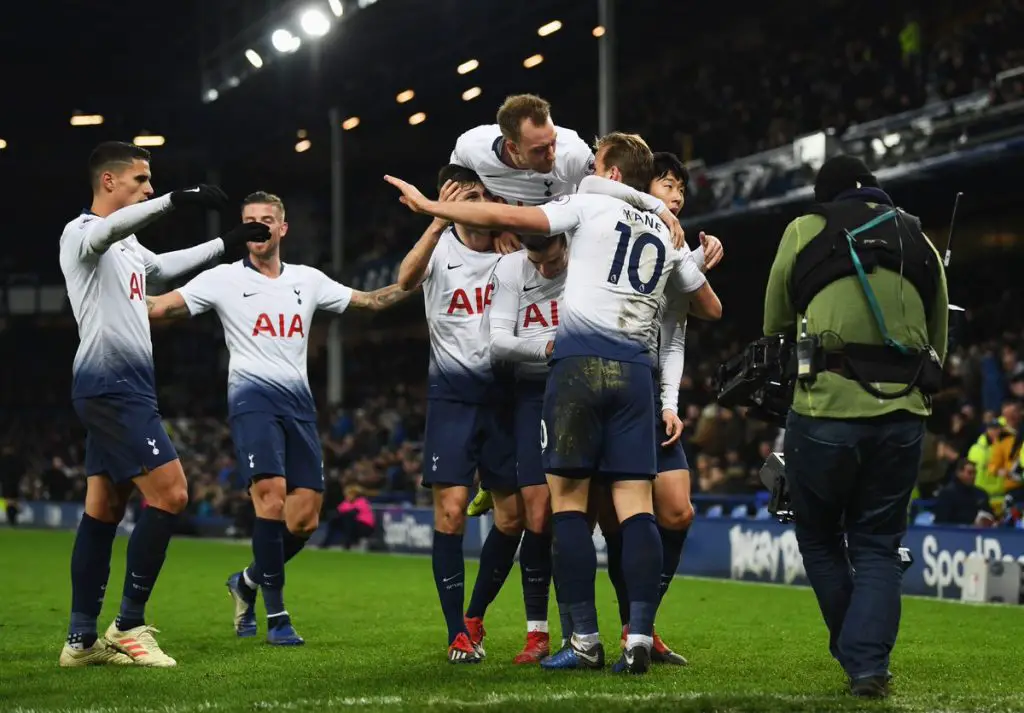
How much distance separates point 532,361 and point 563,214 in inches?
40.2

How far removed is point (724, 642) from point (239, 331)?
3.33 m

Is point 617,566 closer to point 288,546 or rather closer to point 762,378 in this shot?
point 762,378

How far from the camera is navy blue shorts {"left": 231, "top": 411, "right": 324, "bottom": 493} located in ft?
29.0

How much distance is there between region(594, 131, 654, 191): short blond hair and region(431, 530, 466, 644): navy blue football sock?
202cm

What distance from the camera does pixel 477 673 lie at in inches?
267

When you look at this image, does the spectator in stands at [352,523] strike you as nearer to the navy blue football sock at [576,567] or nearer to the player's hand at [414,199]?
the navy blue football sock at [576,567]

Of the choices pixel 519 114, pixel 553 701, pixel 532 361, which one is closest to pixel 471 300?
pixel 532 361

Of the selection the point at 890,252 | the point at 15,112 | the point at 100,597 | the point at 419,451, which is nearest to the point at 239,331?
the point at 100,597

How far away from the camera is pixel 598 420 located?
6.63 metres

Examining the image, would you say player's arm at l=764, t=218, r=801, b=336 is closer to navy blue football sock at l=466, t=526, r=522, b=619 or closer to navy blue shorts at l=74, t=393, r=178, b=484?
navy blue football sock at l=466, t=526, r=522, b=619

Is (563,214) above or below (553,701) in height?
above

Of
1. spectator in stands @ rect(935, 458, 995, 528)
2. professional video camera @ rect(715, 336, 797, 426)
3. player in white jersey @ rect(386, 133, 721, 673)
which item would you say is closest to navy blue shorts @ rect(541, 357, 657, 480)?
player in white jersey @ rect(386, 133, 721, 673)

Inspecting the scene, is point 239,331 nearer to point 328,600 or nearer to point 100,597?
point 100,597

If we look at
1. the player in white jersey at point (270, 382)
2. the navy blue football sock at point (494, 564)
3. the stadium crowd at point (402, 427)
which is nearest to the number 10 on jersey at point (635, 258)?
the stadium crowd at point (402, 427)
